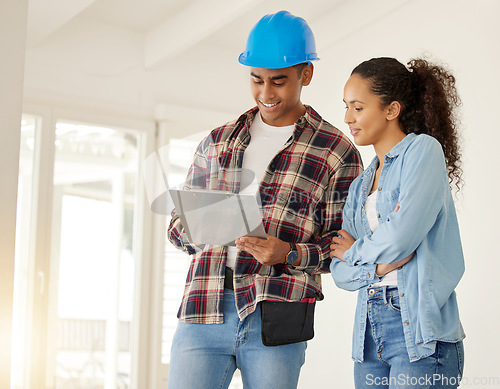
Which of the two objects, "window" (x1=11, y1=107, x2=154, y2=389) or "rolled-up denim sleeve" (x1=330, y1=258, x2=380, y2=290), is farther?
"window" (x1=11, y1=107, x2=154, y2=389)

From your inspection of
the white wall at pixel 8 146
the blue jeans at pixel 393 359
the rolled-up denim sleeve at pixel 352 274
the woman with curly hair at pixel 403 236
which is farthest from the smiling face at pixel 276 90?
the white wall at pixel 8 146

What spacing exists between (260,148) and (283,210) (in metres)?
0.18

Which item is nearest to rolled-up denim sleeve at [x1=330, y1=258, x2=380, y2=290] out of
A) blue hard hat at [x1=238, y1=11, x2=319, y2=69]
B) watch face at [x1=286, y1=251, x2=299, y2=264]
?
watch face at [x1=286, y1=251, x2=299, y2=264]

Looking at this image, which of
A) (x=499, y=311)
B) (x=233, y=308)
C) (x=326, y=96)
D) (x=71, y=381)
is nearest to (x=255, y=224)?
(x=233, y=308)

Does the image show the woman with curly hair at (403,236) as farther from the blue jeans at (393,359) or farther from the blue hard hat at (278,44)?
the blue hard hat at (278,44)

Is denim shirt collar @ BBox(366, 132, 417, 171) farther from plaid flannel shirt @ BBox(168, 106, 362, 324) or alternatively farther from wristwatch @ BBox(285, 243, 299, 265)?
wristwatch @ BBox(285, 243, 299, 265)

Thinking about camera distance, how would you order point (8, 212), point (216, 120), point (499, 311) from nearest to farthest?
1. point (8, 212)
2. point (499, 311)
3. point (216, 120)

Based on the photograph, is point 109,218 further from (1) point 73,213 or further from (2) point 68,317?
(2) point 68,317

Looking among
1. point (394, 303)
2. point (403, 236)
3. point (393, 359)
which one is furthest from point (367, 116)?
point (393, 359)

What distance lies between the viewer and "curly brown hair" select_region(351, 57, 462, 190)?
143cm

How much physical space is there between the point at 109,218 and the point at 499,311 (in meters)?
2.44

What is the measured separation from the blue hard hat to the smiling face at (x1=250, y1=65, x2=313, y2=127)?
0.02m

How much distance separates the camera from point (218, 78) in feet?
13.8

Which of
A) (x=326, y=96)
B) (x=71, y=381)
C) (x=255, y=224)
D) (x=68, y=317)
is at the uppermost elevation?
(x=326, y=96)
